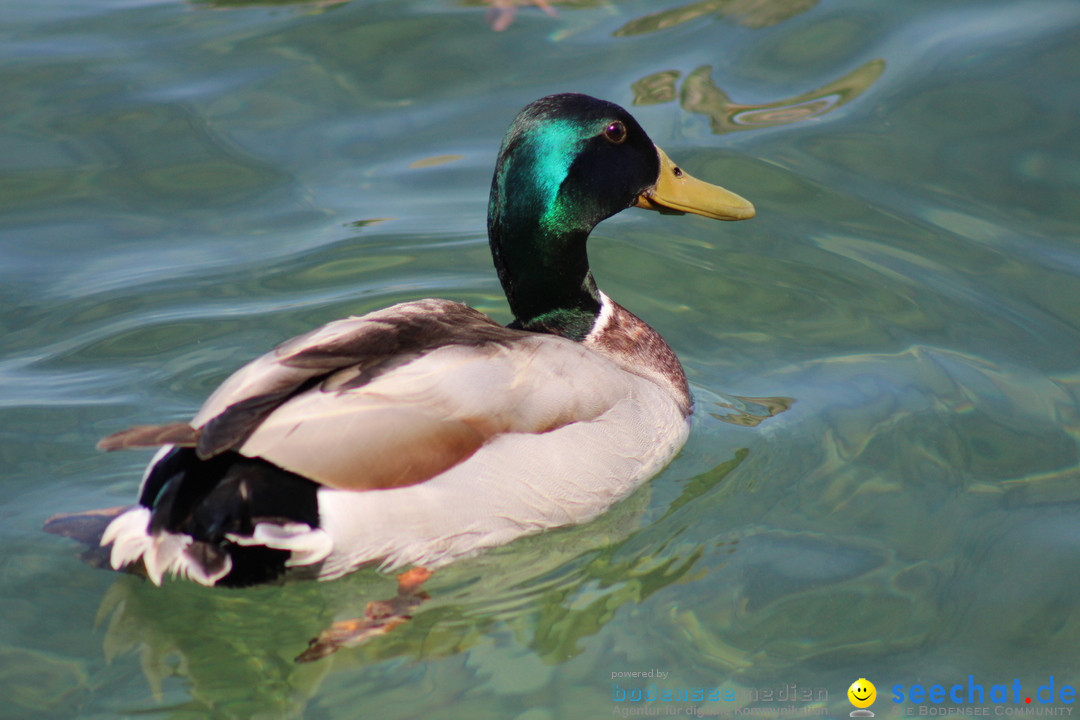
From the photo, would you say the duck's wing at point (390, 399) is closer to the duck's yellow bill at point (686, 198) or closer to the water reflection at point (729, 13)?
the duck's yellow bill at point (686, 198)

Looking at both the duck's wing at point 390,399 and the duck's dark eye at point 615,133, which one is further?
the duck's dark eye at point 615,133

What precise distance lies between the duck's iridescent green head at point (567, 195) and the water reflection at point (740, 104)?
6.79 feet

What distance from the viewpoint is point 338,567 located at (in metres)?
3.52

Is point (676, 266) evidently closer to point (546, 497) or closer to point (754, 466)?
point (754, 466)

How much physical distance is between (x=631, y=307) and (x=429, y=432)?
2.13 meters

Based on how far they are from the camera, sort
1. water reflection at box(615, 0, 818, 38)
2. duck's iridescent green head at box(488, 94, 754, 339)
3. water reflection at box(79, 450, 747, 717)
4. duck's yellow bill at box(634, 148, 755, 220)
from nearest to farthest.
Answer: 1. water reflection at box(79, 450, 747, 717)
2. duck's iridescent green head at box(488, 94, 754, 339)
3. duck's yellow bill at box(634, 148, 755, 220)
4. water reflection at box(615, 0, 818, 38)

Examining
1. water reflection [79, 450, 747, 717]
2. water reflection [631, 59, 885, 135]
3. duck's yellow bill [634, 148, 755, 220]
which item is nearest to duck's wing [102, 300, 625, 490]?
water reflection [79, 450, 747, 717]

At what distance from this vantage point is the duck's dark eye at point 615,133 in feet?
14.7

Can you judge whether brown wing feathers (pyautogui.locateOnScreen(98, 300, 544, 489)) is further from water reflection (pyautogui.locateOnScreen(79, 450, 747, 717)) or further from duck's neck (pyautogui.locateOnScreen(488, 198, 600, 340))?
duck's neck (pyautogui.locateOnScreen(488, 198, 600, 340))

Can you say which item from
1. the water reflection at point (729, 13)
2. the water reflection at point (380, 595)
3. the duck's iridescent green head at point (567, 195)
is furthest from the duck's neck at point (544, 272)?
the water reflection at point (729, 13)

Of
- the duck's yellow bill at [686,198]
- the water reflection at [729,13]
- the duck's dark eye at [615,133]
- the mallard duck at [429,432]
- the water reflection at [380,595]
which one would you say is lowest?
the water reflection at [380,595]

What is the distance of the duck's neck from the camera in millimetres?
4465

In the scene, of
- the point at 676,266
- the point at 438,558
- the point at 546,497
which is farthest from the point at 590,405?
the point at 676,266

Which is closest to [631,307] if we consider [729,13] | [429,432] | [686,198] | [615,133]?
[686,198]
